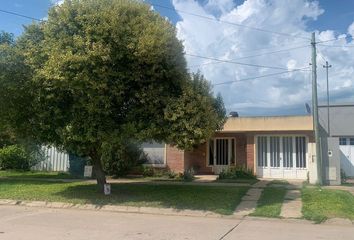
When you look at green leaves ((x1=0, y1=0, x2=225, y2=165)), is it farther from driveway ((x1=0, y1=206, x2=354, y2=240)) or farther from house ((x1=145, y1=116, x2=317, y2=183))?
house ((x1=145, y1=116, x2=317, y2=183))

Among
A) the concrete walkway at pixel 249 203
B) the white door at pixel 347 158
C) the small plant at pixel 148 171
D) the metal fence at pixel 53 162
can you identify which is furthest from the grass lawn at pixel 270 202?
the metal fence at pixel 53 162

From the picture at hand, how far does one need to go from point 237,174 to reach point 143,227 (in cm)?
1175

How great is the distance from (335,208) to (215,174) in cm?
1198

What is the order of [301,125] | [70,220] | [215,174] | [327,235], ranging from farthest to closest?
[215,174], [301,125], [70,220], [327,235]

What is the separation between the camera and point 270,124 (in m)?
23.3

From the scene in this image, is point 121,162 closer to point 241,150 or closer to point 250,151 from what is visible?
point 241,150

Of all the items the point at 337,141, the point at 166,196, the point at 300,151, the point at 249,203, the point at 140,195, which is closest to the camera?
the point at 249,203

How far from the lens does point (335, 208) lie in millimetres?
13516

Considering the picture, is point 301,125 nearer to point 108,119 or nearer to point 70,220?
point 108,119

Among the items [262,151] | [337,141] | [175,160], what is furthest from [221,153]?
[337,141]

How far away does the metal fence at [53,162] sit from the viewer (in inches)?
1059

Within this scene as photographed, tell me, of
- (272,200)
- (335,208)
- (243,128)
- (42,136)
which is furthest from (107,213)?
(243,128)

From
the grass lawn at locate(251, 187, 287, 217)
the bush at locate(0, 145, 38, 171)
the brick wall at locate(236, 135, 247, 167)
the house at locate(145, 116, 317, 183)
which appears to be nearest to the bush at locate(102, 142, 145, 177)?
the house at locate(145, 116, 317, 183)

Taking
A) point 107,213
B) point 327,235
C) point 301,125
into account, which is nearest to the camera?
point 327,235
